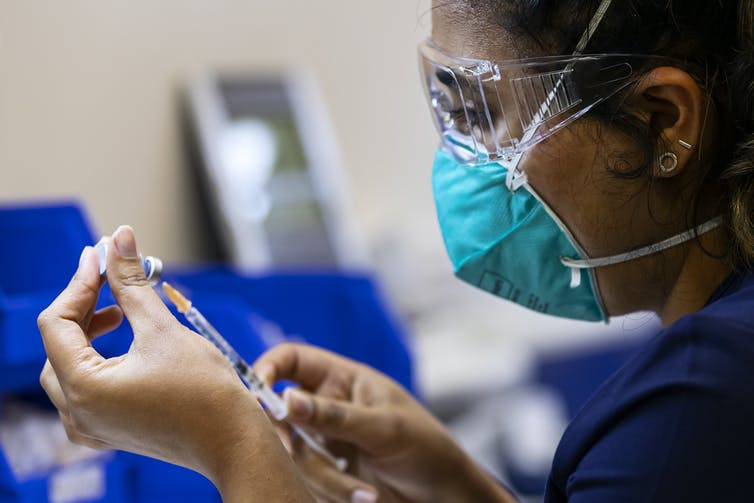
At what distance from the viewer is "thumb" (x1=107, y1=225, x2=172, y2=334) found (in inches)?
29.2

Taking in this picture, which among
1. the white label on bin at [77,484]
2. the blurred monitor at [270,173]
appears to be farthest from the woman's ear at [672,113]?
the blurred monitor at [270,173]

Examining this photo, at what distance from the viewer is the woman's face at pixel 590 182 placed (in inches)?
32.5

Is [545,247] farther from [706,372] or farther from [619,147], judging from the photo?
[706,372]

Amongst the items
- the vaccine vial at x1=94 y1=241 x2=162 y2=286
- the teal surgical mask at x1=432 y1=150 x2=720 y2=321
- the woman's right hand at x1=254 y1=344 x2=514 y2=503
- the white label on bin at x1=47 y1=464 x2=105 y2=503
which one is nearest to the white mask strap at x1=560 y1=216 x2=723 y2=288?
the teal surgical mask at x1=432 y1=150 x2=720 y2=321

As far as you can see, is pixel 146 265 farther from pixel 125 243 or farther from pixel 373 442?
pixel 373 442

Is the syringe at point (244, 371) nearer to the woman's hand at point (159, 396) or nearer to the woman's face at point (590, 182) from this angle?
the woman's hand at point (159, 396)

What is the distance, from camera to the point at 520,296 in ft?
3.31

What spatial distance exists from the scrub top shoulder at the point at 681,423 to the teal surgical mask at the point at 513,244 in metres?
0.19

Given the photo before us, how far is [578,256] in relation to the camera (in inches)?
35.8

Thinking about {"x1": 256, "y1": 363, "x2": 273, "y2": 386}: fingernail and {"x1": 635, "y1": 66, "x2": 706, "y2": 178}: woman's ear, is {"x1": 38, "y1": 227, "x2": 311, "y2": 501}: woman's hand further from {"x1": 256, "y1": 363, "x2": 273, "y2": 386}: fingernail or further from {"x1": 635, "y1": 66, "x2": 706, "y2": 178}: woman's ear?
{"x1": 635, "y1": 66, "x2": 706, "y2": 178}: woman's ear

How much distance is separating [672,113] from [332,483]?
1.77ft

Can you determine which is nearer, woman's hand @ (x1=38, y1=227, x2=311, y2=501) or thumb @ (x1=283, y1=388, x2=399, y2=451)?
woman's hand @ (x1=38, y1=227, x2=311, y2=501)

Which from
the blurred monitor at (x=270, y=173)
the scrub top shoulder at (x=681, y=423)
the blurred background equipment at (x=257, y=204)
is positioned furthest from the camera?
the blurred monitor at (x=270, y=173)

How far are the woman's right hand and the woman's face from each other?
326 mm
